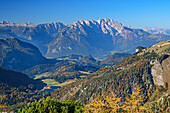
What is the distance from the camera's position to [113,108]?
157 ft

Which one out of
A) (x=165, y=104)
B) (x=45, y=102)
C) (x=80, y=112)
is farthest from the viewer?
(x=165, y=104)

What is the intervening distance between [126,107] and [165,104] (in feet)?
550

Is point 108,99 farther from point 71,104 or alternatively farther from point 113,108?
point 71,104

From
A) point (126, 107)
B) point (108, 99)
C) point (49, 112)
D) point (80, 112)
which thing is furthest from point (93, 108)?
point (49, 112)

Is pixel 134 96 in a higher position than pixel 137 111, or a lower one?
higher

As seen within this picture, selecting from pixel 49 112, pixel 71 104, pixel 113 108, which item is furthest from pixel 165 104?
pixel 113 108

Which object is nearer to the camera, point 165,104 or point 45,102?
point 45,102

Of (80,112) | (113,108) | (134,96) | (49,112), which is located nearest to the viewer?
(134,96)

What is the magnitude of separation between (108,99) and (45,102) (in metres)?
52.8

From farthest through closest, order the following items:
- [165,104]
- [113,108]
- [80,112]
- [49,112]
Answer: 1. [165,104]
2. [49,112]
3. [80,112]
4. [113,108]

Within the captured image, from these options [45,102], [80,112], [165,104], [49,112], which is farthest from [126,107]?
[165,104]

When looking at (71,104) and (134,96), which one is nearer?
(134,96)

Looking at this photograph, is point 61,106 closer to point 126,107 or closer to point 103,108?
point 103,108

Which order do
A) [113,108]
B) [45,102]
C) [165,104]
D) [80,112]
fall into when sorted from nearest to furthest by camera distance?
[113,108]
[80,112]
[45,102]
[165,104]
